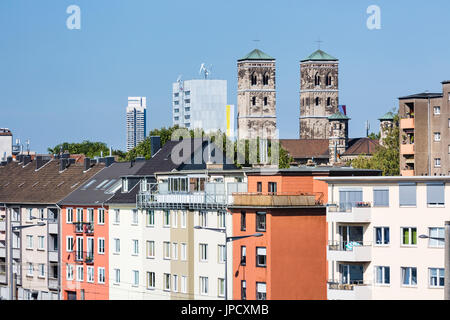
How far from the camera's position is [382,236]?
2343 inches

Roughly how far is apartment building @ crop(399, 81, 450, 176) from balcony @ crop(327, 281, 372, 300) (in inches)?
1991

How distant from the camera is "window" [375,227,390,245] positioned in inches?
2333

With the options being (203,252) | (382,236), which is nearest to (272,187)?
(203,252)

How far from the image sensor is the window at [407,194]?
5862cm

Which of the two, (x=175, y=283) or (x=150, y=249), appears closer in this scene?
(x=175, y=283)

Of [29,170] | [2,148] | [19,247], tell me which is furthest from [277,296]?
[2,148]

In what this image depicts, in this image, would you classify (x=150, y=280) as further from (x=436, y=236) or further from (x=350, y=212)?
(x=436, y=236)

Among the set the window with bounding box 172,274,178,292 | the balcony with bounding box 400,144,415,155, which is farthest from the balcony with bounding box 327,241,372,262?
the balcony with bounding box 400,144,415,155

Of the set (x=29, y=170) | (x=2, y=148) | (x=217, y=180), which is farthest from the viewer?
(x=2, y=148)

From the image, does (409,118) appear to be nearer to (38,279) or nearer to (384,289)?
(38,279)

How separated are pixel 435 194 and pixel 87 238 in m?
37.6

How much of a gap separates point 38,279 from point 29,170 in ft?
67.2

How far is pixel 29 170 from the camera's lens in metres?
110

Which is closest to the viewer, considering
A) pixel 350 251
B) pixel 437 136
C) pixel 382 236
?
pixel 382 236
